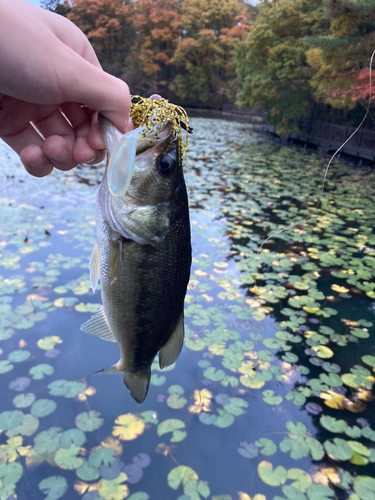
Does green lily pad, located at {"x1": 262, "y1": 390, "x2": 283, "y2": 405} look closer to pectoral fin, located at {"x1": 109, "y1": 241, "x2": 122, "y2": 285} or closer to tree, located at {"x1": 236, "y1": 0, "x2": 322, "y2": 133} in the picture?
pectoral fin, located at {"x1": 109, "y1": 241, "x2": 122, "y2": 285}

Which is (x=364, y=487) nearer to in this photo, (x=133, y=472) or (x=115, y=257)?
(x=133, y=472)

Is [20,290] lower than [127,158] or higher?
lower

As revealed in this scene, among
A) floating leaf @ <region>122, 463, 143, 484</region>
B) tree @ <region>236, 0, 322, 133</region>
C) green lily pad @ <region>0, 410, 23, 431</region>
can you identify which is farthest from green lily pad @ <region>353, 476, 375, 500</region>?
tree @ <region>236, 0, 322, 133</region>

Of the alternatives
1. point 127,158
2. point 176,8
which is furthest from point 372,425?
point 176,8

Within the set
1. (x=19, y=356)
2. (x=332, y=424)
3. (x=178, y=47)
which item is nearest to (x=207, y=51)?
(x=178, y=47)

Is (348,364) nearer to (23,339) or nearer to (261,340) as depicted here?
(261,340)

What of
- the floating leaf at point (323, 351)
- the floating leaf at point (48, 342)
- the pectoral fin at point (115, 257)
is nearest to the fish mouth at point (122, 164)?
the pectoral fin at point (115, 257)
